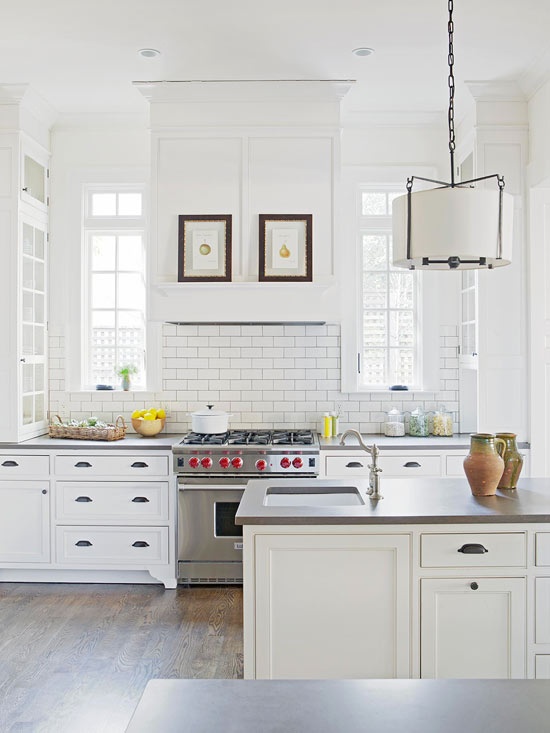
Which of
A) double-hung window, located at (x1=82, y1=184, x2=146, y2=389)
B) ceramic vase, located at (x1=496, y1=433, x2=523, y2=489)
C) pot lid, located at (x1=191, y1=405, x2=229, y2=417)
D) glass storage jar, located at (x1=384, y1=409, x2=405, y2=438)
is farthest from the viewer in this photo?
double-hung window, located at (x1=82, y1=184, x2=146, y2=389)

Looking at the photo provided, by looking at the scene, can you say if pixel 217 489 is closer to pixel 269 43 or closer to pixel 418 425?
pixel 418 425

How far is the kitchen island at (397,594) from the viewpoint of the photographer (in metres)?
2.44

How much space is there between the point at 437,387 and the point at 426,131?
1.91 meters

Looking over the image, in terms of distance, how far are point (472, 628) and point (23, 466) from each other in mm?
3141

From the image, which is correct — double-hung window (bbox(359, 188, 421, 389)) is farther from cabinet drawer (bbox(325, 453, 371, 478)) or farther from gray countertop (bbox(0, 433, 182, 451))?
gray countertop (bbox(0, 433, 182, 451))

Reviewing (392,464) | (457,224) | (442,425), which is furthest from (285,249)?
(457,224)

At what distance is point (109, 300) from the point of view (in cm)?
512

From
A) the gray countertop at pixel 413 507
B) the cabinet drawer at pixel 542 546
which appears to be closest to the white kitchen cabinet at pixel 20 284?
the gray countertop at pixel 413 507

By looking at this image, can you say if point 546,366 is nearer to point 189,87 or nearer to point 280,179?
point 280,179

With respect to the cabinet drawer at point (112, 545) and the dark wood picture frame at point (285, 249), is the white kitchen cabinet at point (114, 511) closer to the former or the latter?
the cabinet drawer at point (112, 545)

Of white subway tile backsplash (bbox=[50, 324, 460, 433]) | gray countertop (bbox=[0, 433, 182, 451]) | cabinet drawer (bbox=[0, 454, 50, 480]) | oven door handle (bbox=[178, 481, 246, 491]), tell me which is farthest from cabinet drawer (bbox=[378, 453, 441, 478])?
cabinet drawer (bbox=[0, 454, 50, 480])

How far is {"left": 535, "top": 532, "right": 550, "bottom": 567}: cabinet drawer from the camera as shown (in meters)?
2.48

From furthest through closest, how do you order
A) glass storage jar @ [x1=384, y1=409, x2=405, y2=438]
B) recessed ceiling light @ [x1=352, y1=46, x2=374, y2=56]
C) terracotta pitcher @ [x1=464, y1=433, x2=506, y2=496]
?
glass storage jar @ [x1=384, y1=409, x2=405, y2=438]
recessed ceiling light @ [x1=352, y1=46, x2=374, y2=56]
terracotta pitcher @ [x1=464, y1=433, x2=506, y2=496]

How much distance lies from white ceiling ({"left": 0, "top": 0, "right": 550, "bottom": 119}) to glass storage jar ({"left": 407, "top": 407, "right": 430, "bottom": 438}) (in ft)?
7.21
